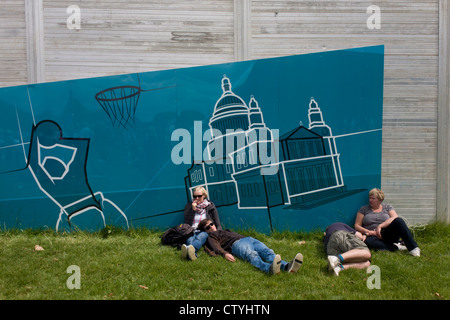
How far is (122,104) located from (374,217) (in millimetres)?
4615

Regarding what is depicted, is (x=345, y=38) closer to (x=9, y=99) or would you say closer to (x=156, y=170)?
(x=156, y=170)

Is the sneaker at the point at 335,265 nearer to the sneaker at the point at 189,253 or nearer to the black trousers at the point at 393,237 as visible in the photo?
the black trousers at the point at 393,237

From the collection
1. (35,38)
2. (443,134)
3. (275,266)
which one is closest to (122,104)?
(35,38)

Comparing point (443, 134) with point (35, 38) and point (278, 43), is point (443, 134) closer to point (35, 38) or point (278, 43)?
point (278, 43)

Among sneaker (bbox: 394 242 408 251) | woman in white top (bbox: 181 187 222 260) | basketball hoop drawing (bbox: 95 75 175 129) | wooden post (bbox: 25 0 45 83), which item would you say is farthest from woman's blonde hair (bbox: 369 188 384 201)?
wooden post (bbox: 25 0 45 83)

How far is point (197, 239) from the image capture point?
4883 millimetres

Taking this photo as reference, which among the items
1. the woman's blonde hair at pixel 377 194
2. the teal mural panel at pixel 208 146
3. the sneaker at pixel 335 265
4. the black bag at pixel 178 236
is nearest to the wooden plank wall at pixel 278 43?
the teal mural panel at pixel 208 146

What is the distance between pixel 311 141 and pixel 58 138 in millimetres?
4455

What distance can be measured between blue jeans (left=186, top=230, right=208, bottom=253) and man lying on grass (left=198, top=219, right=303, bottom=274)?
0.07 metres

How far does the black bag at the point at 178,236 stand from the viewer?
16.4 feet

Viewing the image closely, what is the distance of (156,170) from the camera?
5.96 m

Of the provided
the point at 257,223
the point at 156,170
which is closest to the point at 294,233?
the point at 257,223

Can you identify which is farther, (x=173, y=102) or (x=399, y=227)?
(x=173, y=102)

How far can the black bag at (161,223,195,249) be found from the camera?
501 centimetres
